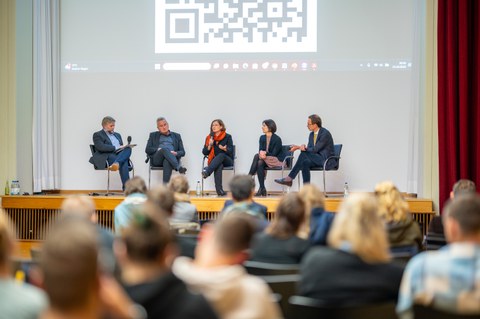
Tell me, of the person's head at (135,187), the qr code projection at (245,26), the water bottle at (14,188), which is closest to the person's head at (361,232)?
the person's head at (135,187)

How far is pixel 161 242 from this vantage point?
5.49 feet

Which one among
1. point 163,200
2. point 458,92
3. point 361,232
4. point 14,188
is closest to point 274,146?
point 458,92

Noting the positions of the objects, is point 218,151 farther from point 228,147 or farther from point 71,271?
point 71,271

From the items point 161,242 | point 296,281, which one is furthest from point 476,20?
point 161,242

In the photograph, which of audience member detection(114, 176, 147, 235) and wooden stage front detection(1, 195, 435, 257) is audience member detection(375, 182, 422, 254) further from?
wooden stage front detection(1, 195, 435, 257)

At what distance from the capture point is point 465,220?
7.58ft

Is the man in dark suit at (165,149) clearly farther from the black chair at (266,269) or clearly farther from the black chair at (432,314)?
the black chair at (432,314)

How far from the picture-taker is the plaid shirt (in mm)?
2264

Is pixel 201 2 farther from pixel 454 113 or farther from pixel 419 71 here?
pixel 454 113

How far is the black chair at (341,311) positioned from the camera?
80.1 inches

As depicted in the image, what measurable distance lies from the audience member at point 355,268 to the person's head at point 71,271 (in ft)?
4.05

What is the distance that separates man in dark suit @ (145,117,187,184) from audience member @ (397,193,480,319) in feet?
19.5

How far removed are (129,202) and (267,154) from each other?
3887mm

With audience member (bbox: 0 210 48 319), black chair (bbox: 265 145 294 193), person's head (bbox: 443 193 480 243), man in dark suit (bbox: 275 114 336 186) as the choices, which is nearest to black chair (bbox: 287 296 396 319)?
person's head (bbox: 443 193 480 243)
